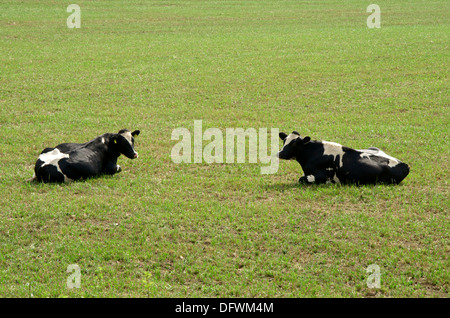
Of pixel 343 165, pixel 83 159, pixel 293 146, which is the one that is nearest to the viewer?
pixel 343 165

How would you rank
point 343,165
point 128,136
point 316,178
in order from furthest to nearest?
point 128,136, point 316,178, point 343,165

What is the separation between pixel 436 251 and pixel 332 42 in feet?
83.0

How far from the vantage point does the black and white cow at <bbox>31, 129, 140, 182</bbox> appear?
1229cm

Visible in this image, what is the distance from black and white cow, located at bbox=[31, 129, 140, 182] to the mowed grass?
376 mm

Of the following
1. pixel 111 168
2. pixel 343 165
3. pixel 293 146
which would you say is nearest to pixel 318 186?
pixel 343 165

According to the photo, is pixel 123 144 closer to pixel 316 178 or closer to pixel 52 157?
pixel 52 157

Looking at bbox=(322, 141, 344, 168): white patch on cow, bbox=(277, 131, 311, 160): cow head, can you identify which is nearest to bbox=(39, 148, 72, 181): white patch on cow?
bbox=(277, 131, 311, 160): cow head

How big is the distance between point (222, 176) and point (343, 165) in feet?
9.42

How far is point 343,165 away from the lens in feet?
39.2

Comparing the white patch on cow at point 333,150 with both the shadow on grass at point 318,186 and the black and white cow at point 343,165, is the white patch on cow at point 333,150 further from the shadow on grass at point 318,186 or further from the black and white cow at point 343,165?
the shadow on grass at point 318,186

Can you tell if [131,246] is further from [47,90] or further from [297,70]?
[297,70]

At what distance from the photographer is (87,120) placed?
1816 cm

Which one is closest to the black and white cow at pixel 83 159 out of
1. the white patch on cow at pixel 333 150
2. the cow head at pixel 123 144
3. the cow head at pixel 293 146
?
the cow head at pixel 123 144

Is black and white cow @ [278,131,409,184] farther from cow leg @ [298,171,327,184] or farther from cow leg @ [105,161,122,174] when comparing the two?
cow leg @ [105,161,122,174]
